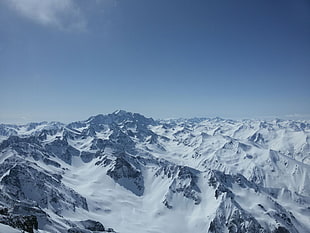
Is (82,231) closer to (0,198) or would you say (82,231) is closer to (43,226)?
(43,226)

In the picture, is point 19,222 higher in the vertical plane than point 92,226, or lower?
higher

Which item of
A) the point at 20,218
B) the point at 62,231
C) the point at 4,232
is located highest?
the point at 4,232

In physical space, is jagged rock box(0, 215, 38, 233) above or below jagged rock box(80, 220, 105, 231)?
above

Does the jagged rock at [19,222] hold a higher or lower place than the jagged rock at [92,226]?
higher

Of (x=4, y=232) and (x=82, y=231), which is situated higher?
(x=4, y=232)

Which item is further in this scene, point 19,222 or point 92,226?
point 92,226

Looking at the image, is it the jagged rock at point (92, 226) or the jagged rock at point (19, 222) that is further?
the jagged rock at point (92, 226)

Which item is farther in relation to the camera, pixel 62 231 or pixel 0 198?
pixel 0 198

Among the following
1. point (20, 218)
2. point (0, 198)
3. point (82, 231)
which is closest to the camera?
point (20, 218)

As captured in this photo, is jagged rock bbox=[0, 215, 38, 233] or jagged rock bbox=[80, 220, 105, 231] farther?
jagged rock bbox=[80, 220, 105, 231]

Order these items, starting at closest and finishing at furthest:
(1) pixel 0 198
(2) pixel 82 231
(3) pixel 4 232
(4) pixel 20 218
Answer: (3) pixel 4 232 → (4) pixel 20 218 → (2) pixel 82 231 → (1) pixel 0 198

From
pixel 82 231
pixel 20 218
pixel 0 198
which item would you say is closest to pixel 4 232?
pixel 20 218
